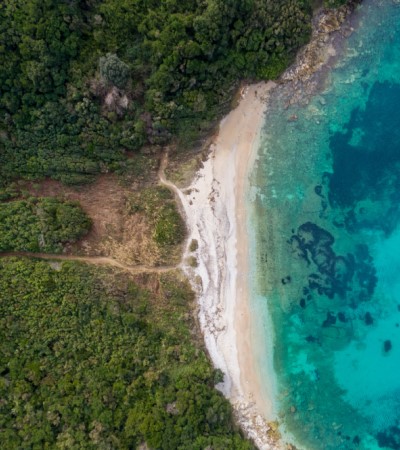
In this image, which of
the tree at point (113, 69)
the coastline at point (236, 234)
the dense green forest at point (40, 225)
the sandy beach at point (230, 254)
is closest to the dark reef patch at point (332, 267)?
the coastline at point (236, 234)

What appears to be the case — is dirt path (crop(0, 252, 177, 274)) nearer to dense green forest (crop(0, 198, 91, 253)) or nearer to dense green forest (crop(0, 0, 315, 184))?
dense green forest (crop(0, 198, 91, 253))

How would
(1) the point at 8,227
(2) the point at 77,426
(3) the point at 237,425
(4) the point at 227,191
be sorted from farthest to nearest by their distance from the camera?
1. (4) the point at 227,191
2. (3) the point at 237,425
3. (1) the point at 8,227
4. (2) the point at 77,426

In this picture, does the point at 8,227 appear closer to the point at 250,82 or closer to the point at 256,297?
the point at 256,297

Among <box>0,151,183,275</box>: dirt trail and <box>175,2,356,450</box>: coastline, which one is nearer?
<box>0,151,183,275</box>: dirt trail

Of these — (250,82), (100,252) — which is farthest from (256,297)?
(250,82)

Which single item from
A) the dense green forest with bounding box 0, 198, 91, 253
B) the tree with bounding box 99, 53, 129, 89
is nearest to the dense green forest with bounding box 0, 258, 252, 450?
the dense green forest with bounding box 0, 198, 91, 253

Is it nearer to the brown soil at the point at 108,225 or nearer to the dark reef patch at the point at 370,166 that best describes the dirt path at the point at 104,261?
the brown soil at the point at 108,225
